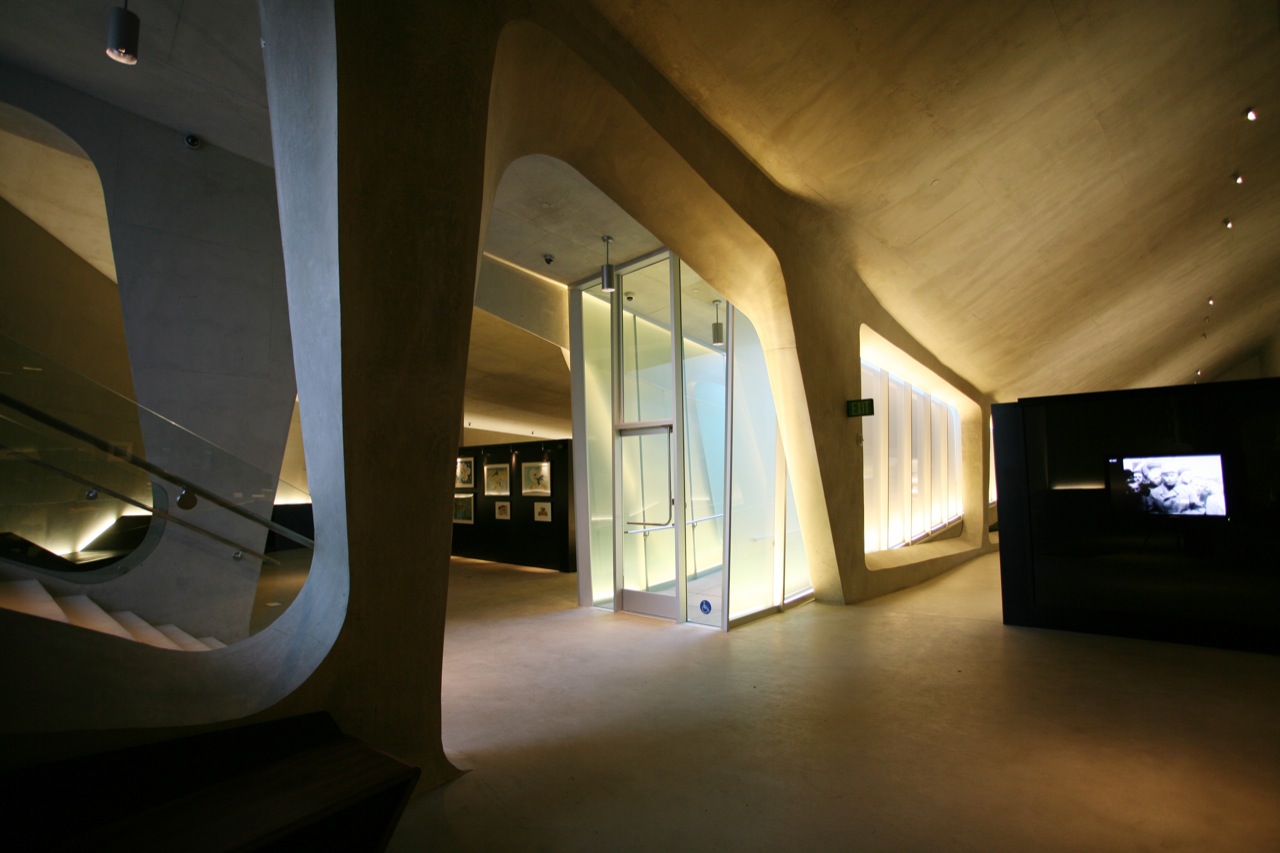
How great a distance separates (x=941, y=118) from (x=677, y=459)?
419cm

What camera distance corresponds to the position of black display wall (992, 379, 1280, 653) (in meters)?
5.37

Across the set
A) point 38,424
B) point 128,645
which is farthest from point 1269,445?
point 38,424

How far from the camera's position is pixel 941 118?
18.5 ft

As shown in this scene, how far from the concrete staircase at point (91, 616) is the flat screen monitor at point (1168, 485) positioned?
293 inches

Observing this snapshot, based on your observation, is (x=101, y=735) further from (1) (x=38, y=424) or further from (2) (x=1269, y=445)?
(2) (x=1269, y=445)

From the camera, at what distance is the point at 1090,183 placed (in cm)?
753

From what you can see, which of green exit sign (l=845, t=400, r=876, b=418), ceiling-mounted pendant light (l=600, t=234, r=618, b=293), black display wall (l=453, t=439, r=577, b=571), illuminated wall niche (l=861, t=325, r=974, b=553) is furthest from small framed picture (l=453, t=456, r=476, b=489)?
green exit sign (l=845, t=400, r=876, b=418)

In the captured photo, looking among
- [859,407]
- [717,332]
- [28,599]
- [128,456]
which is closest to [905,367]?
[859,407]

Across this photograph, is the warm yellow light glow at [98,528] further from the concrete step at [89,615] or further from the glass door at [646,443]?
the glass door at [646,443]

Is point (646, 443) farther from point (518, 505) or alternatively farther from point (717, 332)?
point (518, 505)

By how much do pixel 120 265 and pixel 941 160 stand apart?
7.71 m

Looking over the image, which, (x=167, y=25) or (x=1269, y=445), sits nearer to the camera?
(x=167, y=25)

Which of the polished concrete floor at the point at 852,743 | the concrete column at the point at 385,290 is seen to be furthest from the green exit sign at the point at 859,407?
the concrete column at the point at 385,290

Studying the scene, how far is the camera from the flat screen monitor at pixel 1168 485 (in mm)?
5539
